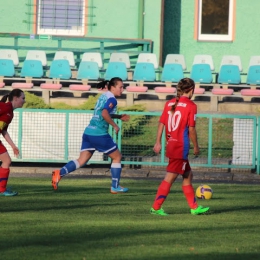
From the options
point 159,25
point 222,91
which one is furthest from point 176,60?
point 222,91

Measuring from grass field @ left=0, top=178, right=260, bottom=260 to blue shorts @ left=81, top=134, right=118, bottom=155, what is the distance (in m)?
0.71

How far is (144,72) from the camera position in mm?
26234

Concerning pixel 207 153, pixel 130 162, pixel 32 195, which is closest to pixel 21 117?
pixel 130 162

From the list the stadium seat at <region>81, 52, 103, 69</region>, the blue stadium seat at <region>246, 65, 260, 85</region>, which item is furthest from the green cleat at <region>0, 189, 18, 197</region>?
the blue stadium seat at <region>246, 65, 260, 85</region>

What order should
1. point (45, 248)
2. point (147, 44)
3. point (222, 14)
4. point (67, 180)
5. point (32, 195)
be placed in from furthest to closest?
point (222, 14), point (147, 44), point (67, 180), point (32, 195), point (45, 248)

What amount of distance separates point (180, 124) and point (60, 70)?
1443cm

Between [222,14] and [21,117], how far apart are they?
465 inches

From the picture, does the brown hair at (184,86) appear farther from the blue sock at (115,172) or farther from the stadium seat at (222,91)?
the stadium seat at (222,91)

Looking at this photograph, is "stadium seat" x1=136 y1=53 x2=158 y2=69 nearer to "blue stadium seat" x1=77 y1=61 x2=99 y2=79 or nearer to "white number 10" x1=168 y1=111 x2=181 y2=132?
"blue stadium seat" x1=77 y1=61 x2=99 y2=79

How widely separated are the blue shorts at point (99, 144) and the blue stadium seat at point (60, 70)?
436 inches

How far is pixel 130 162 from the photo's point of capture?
20281 millimetres

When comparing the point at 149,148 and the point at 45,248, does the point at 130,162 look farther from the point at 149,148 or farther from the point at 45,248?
the point at 45,248

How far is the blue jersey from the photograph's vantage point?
586 inches

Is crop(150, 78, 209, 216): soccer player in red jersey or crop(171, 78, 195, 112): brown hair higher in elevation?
crop(171, 78, 195, 112): brown hair
